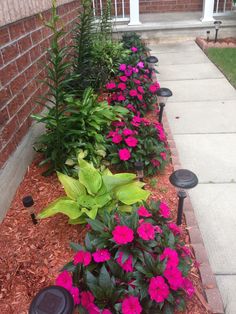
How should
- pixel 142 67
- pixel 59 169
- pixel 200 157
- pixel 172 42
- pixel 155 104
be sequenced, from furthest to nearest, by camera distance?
pixel 172 42 → pixel 142 67 → pixel 155 104 → pixel 200 157 → pixel 59 169

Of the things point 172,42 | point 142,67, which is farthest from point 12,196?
point 172,42

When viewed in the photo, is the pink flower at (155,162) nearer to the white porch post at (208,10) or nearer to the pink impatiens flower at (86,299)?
the pink impatiens flower at (86,299)

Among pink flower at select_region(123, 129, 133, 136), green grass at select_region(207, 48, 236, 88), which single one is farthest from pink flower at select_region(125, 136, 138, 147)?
green grass at select_region(207, 48, 236, 88)

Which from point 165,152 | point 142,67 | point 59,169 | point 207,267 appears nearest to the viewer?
point 207,267

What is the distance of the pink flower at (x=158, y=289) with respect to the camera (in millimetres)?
1611

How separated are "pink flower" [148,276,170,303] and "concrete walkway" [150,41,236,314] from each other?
560mm

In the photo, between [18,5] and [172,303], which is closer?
[172,303]

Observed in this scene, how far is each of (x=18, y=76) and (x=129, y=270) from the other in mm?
1963

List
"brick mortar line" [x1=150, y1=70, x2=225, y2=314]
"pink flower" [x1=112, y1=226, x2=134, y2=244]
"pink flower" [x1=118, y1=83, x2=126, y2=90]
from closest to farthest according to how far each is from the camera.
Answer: "pink flower" [x1=112, y1=226, x2=134, y2=244], "brick mortar line" [x1=150, y1=70, x2=225, y2=314], "pink flower" [x1=118, y1=83, x2=126, y2=90]

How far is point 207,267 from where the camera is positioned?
2.12 metres

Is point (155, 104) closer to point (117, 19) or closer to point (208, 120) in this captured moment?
point (208, 120)

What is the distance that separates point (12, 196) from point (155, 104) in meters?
2.66

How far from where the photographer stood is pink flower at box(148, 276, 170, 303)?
1611mm

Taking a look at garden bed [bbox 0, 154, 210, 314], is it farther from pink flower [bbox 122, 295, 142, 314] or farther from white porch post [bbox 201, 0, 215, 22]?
white porch post [bbox 201, 0, 215, 22]
